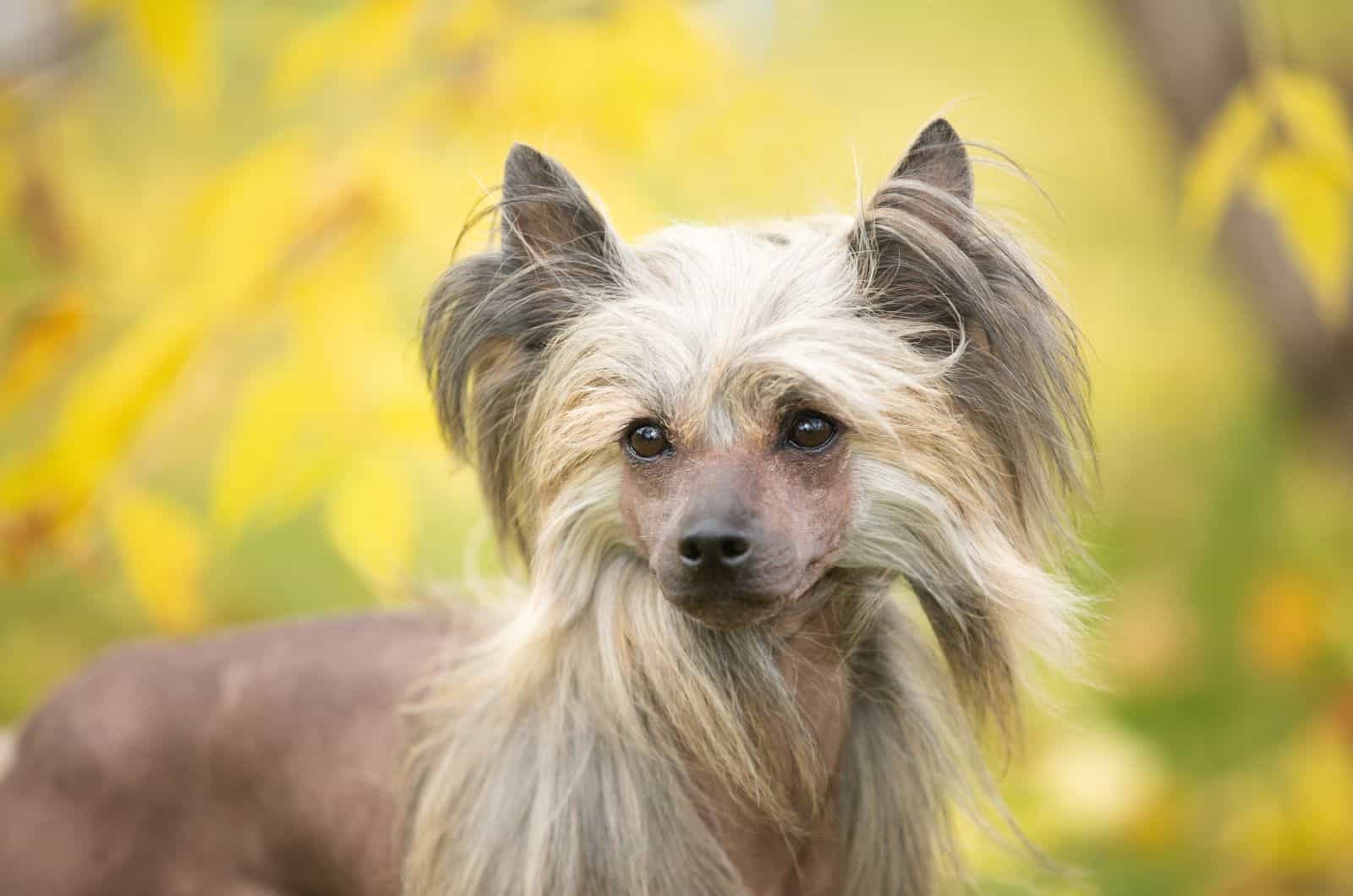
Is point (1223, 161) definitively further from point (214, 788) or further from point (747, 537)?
point (214, 788)

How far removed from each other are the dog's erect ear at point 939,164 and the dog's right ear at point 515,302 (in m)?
0.58

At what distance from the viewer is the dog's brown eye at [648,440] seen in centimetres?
238

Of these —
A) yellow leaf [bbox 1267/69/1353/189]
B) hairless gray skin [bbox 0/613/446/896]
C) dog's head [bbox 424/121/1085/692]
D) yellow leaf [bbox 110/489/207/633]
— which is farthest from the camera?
yellow leaf [bbox 110/489/207/633]

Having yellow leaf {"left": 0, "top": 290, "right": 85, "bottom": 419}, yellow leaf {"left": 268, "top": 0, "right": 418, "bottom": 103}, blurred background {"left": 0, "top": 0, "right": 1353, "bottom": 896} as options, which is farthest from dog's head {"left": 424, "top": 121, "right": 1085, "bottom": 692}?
yellow leaf {"left": 0, "top": 290, "right": 85, "bottom": 419}

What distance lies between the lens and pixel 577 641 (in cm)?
256

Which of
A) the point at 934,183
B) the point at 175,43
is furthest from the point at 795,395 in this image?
the point at 175,43

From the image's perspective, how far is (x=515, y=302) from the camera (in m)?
2.59

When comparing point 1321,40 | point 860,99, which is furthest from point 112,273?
point 1321,40

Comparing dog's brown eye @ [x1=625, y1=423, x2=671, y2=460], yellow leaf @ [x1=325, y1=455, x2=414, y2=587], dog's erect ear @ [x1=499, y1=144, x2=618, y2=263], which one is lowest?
yellow leaf @ [x1=325, y1=455, x2=414, y2=587]

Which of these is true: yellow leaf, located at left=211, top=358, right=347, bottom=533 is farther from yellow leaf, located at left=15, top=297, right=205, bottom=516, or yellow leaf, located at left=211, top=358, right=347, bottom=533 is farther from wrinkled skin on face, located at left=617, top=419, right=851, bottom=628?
wrinkled skin on face, located at left=617, top=419, right=851, bottom=628

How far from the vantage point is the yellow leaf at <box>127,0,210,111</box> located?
171 inches

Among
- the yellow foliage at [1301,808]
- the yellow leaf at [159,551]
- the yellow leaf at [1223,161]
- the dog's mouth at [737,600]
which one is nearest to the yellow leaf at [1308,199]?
the yellow leaf at [1223,161]

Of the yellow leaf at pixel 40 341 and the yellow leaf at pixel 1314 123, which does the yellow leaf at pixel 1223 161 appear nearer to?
the yellow leaf at pixel 1314 123

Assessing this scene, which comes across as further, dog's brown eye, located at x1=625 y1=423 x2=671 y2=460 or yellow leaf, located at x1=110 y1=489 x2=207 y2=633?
yellow leaf, located at x1=110 y1=489 x2=207 y2=633
